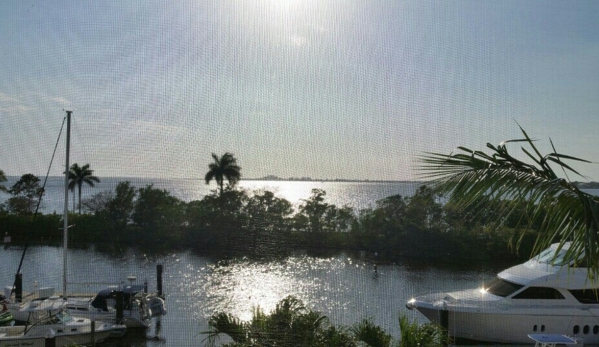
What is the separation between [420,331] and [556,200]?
122 cm

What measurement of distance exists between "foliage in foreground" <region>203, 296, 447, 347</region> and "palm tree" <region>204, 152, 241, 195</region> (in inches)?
65.7

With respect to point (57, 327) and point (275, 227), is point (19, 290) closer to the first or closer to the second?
point (57, 327)

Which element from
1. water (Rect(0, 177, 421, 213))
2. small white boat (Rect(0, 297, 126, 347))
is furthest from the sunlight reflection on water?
small white boat (Rect(0, 297, 126, 347))

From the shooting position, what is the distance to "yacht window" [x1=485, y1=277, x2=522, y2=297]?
155 inches

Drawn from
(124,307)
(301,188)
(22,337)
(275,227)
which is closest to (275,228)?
(275,227)

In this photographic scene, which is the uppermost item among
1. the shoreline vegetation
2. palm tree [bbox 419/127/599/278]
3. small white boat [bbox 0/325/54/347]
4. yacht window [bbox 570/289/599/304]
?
palm tree [bbox 419/127/599/278]

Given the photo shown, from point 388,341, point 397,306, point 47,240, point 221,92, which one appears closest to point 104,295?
point 47,240

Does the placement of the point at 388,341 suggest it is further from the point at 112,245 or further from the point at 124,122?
the point at 112,245

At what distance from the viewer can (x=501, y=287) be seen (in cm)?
402

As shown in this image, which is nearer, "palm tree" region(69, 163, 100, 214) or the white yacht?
the white yacht

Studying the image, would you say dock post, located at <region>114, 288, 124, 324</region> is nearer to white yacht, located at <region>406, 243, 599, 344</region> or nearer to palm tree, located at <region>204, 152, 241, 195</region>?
palm tree, located at <region>204, 152, 241, 195</region>

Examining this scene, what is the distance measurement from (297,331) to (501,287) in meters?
2.08

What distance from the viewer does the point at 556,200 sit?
1478 mm

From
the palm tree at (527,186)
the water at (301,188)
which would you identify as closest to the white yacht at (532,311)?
the water at (301,188)
